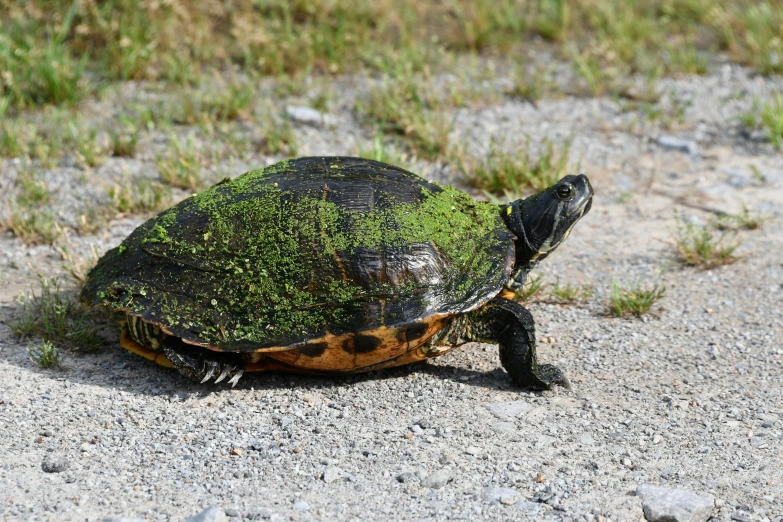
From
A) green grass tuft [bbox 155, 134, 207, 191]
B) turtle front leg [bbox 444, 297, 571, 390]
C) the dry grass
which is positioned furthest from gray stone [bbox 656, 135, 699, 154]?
green grass tuft [bbox 155, 134, 207, 191]

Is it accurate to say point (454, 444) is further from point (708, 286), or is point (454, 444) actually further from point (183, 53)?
point (183, 53)

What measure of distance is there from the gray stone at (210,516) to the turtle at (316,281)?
3.05 feet

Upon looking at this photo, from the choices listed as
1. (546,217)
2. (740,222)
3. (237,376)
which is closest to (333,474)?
(237,376)

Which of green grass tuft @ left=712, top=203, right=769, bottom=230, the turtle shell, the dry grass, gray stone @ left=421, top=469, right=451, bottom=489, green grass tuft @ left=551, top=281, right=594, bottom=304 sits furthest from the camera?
the dry grass

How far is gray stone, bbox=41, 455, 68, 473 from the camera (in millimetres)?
3795

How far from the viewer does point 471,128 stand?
759cm

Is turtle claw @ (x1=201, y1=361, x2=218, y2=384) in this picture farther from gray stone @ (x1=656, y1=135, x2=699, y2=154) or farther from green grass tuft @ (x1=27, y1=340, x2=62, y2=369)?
gray stone @ (x1=656, y1=135, x2=699, y2=154)

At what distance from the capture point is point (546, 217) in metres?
4.78

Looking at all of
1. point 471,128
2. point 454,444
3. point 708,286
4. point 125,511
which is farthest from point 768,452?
point 471,128

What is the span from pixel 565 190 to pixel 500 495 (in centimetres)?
184

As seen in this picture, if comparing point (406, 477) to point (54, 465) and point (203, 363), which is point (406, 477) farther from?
point (54, 465)

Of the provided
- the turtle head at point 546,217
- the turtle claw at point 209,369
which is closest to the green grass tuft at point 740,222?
the turtle head at point 546,217

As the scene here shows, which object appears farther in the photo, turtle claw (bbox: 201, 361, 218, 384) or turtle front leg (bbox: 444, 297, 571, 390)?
turtle front leg (bbox: 444, 297, 571, 390)

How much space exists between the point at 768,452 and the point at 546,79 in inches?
202
